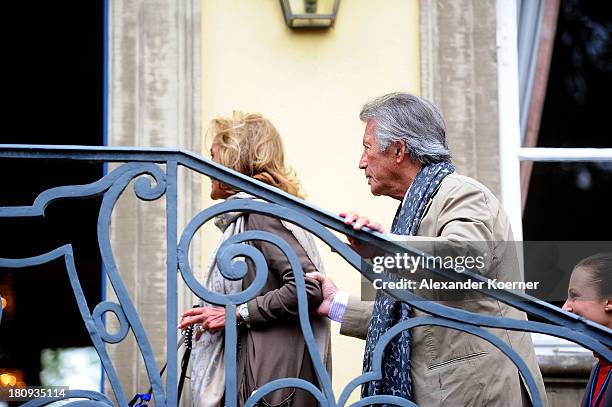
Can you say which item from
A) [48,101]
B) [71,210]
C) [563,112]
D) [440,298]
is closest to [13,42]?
[48,101]

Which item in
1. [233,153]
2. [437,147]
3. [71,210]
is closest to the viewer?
[437,147]

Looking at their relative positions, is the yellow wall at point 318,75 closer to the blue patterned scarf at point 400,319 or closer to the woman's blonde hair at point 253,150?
the woman's blonde hair at point 253,150

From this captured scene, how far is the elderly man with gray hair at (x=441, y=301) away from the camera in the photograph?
11.1 feet

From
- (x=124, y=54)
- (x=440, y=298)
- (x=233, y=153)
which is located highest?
(x=124, y=54)

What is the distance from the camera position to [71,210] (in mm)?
5828

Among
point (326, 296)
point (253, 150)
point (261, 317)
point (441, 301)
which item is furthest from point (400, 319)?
point (253, 150)

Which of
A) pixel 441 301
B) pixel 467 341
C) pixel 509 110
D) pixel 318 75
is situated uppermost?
pixel 318 75

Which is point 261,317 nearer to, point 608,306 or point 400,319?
point 400,319

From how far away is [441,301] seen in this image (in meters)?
3.37

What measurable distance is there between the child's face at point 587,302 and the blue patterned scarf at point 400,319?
0.58 m

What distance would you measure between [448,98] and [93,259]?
1.86 metres

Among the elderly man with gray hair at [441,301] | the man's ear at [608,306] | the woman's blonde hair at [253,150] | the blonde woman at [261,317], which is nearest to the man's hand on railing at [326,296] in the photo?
the blonde woman at [261,317]

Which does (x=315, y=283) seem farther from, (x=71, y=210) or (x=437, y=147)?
(x=71, y=210)

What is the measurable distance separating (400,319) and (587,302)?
0.69 m
